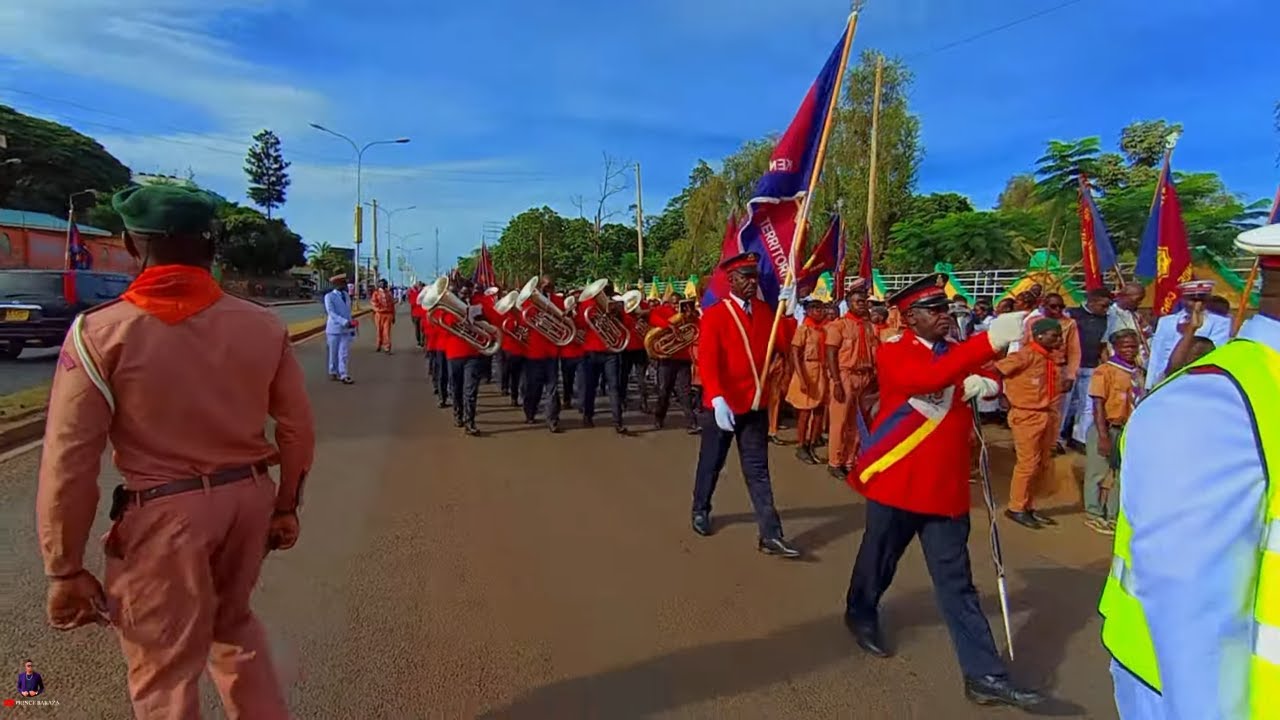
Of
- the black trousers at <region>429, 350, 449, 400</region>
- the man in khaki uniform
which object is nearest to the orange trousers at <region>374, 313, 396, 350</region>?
the black trousers at <region>429, 350, 449, 400</region>

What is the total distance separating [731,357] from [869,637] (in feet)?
6.44

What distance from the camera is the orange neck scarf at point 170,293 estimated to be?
202cm

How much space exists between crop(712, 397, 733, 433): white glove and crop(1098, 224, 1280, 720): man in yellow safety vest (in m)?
3.28

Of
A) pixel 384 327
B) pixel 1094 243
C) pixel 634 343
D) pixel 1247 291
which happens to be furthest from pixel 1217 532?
pixel 384 327

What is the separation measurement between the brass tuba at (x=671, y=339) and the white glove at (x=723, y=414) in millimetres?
4496

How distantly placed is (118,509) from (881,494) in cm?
281

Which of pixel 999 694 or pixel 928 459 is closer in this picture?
pixel 999 694

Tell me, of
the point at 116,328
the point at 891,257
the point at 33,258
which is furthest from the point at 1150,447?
the point at 33,258

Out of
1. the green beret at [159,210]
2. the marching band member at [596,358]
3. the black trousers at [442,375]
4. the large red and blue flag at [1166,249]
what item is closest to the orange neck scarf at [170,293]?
the green beret at [159,210]

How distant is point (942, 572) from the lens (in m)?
3.23

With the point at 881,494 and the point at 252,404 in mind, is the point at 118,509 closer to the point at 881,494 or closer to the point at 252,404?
the point at 252,404

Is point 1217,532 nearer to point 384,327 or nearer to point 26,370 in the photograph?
point 26,370

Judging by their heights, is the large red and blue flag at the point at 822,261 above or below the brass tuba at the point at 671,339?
above

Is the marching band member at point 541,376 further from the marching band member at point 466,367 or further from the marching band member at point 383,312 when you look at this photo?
the marching band member at point 383,312
